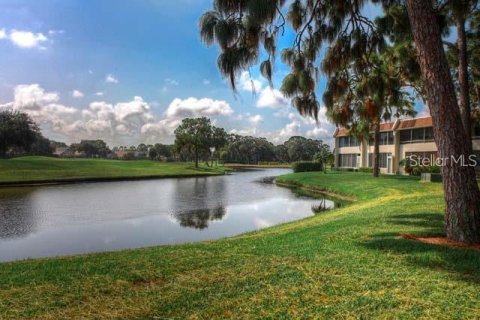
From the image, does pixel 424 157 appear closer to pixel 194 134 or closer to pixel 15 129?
pixel 194 134

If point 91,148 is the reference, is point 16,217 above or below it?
below

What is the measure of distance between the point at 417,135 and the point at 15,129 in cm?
5554

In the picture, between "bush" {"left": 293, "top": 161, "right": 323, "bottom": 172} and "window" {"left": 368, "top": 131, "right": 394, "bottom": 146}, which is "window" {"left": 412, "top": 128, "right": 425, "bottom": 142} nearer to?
"window" {"left": 368, "top": 131, "right": 394, "bottom": 146}

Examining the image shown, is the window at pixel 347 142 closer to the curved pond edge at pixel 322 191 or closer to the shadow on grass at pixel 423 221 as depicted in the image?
the curved pond edge at pixel 322 191

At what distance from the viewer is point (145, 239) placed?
12.1 meters

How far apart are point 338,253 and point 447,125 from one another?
272 centimetres

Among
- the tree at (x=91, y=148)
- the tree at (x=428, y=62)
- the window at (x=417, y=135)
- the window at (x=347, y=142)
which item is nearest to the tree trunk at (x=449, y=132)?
the tree at (x=428, y=62)

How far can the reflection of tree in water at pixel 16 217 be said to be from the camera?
42.9ft

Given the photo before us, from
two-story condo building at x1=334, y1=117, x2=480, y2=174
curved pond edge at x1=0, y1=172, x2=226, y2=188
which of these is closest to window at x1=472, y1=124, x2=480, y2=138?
two-story condo building at x1=334, y1=117, x2=480, y2=174

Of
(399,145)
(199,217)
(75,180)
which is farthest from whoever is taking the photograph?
(399,145)

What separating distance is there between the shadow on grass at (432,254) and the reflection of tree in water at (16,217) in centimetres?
1134

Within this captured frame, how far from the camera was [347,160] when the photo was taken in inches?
1924

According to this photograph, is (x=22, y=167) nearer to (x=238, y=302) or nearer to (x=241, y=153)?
(x=238, y=302)

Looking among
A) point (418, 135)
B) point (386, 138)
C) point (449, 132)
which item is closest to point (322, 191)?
point (418, 135)
